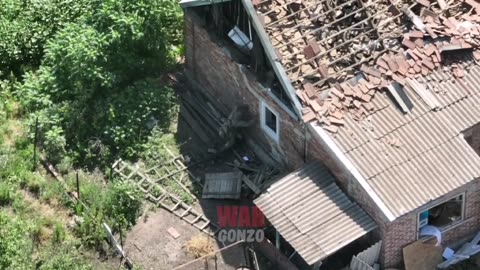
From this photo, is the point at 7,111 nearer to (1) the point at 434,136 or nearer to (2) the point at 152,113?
(2) the point at 152,113

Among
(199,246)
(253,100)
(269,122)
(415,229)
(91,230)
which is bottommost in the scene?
(415,229)

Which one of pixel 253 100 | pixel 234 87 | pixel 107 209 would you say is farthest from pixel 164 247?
pixel 234 87

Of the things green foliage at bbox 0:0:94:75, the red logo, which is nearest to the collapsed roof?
the red logo

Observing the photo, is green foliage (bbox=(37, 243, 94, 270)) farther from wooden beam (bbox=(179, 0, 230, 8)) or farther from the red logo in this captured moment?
wooden beam (bbox=(179, 0, 230, 8))

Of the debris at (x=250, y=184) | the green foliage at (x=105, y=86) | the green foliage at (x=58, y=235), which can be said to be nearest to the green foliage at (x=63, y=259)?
the green foliage at (x=58, y=235)

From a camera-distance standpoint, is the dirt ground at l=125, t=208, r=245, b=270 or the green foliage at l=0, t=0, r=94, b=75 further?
the green foliage at l=0, t=0, r=94, b=75

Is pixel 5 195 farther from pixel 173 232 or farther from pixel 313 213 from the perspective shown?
pixel 313 213
